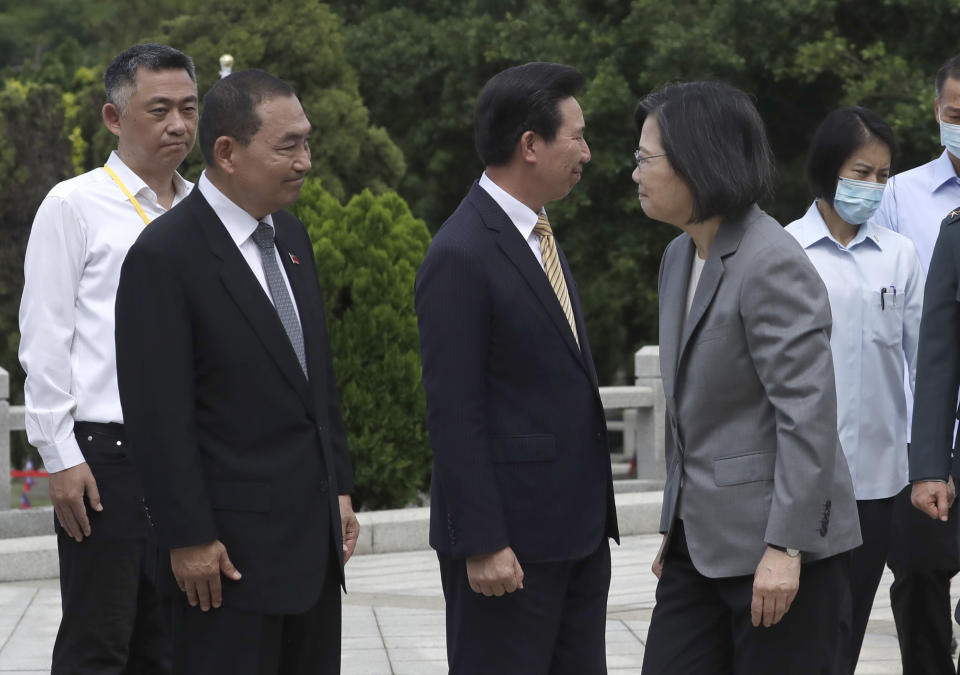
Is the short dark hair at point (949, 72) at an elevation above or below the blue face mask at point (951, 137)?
above

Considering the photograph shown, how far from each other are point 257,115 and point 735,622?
5.55 ft

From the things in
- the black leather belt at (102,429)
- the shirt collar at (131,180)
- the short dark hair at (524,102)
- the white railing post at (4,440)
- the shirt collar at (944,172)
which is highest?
the short dark hair at (524,102)

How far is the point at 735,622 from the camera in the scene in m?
3.70

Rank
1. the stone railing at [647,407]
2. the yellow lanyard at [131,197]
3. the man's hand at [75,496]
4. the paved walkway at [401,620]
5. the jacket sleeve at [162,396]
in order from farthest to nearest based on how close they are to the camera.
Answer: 1. the stone railing at [647,407]
2. the paved walkway at [401,620]
3. the yellow lanyard at [131,197]
4. the man's hand at [75,496]
5. the jacket sleeve at [162,396]

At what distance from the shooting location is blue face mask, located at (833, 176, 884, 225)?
524 cm

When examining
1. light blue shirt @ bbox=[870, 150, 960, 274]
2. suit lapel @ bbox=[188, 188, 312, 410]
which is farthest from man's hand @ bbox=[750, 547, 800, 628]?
light blue shirt @ bbox=[870, 150, 960, 274]

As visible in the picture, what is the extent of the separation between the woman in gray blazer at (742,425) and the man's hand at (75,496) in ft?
5.84

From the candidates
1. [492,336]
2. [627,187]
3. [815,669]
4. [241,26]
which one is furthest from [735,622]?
[241,26]

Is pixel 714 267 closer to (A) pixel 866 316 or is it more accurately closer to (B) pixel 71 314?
(A) pixel 866 316

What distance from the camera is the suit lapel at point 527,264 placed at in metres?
4.00

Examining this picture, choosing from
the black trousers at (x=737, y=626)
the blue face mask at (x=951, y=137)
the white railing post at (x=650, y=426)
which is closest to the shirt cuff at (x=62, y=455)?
the black trousers at (x=737, y=626)

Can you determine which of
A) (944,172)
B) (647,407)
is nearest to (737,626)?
(944,172)

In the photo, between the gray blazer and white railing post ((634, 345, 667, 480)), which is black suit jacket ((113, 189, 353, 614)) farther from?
white railing post ((634, 345, 667, 480))

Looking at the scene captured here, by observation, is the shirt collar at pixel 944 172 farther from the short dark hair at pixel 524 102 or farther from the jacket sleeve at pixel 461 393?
the jacket sleeve at pixel 461 393
